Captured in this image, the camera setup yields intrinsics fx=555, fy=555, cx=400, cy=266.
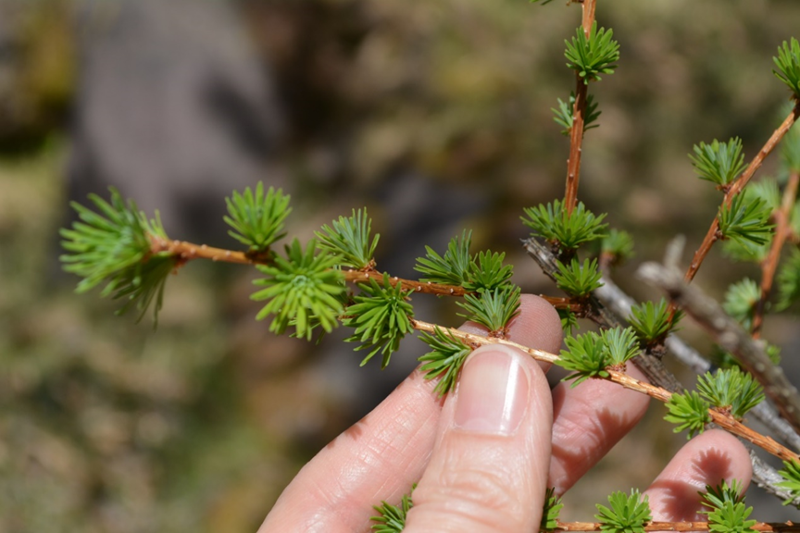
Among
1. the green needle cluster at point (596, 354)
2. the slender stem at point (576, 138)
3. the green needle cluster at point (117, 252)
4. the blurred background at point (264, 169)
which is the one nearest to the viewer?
the green needle cluster at point (117, 252)

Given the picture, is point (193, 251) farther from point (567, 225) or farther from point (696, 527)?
point (696, 527)

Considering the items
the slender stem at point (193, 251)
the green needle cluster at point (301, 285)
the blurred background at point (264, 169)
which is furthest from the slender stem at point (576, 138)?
the blurred background at point (264, 169)

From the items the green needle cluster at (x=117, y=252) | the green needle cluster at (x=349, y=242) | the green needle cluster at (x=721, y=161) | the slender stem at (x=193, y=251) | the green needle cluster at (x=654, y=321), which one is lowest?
the green needle cluster at (x=117, y=252)

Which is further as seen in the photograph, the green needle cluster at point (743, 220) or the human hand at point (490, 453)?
the human hand at point (490, 453)

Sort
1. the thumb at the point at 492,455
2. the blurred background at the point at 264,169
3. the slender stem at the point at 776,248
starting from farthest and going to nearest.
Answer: the blurred background at the point at 264,169 < the slender stem at the point at 776,248 < the thumb at the point at 492,455

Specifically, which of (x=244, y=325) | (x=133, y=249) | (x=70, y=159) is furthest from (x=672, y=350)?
(x=70, y=159)

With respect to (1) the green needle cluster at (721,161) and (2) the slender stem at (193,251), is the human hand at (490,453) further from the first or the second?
(2) the slender stem at (193,251)

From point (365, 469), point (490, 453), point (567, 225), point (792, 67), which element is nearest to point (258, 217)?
point (567, 225)
